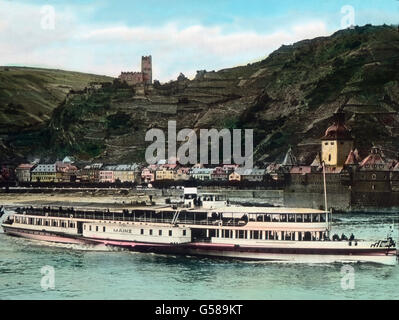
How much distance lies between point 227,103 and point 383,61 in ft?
12.3

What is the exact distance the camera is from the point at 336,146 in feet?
48.8

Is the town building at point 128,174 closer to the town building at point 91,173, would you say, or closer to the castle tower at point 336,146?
the town building at point 91,173

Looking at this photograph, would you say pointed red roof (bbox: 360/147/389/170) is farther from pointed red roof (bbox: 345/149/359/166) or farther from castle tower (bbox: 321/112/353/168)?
castle tower (bbox: 321/112/353/168)

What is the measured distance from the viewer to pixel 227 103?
48.6 feet

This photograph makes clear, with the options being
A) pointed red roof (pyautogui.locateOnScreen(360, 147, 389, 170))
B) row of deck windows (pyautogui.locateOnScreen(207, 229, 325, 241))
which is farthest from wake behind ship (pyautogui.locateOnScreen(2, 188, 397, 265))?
pointed red roof (pyautogui.locateOnScreen(360, 147, 389, 170))

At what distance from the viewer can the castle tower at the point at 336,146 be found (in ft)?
47.9

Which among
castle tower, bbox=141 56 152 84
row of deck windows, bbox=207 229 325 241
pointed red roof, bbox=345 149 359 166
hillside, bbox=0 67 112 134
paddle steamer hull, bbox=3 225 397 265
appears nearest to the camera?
paddle steamer hull, bbox=3 225 397 265

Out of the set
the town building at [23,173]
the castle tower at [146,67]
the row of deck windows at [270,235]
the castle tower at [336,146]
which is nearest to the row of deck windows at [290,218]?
the row of deck windows at [270,235]

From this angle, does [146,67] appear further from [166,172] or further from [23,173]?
[23,173]

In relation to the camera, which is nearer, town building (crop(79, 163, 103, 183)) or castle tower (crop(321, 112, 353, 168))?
castle tower (crop(321, 112, 353, 168))

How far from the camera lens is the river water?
11.5 m

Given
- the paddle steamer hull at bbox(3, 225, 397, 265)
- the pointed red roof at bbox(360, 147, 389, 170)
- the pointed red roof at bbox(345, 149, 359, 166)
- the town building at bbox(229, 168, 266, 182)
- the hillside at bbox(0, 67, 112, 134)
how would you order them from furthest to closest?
the pointed red roof at bbox(360, 147, 389, 170) < the pointed red roof at bbox(345, 149, 359, 166) < the town building at bbox(229, 168, 266, 182) < the hillside at bbox(0, 67, 112, 134) < the paddle steamer hull at bbox(3, 225, 397, 265)

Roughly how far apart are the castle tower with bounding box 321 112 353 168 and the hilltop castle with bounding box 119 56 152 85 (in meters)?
3.30
